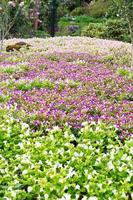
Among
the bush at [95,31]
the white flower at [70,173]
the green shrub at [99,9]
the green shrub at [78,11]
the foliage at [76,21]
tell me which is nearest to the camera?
the white flower at [70,173]

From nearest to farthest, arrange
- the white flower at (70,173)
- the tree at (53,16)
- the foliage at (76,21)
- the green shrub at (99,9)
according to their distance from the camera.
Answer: the white flower at (70,173) → the tree at (53,16) → the foliage at (76,21) → the green shrub at (99,9)

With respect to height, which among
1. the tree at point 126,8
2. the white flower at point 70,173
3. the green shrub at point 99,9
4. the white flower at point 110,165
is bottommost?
the green shrub at point 99,9

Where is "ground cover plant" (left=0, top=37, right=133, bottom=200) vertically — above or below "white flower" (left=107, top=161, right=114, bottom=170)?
below

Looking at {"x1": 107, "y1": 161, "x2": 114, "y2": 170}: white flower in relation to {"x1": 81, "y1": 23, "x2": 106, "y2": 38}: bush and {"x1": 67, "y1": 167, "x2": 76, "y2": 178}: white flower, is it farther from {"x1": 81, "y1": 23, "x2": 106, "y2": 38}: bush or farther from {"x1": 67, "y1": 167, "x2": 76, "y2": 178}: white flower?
{"x1": 81, "y1": 23, "x2": 106, "y2": 38}: bush

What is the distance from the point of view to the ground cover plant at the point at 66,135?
22.2 ft

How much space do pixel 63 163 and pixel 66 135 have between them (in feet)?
3.22

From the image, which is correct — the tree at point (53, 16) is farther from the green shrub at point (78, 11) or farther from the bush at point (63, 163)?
the bush at point (63, 163)

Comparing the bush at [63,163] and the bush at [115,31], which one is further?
the bush at [115,31]

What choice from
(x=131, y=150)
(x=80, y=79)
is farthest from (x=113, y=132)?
(x=80, y=79)

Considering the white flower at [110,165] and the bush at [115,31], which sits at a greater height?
the white flower at [110,165]

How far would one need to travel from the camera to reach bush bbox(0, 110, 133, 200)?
21.7 ft

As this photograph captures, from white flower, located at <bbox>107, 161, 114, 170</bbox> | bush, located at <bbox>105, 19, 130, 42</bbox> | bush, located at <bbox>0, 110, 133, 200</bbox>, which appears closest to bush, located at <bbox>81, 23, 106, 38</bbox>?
bush, located at <bbox>105, 19, 130, 42</bbox>

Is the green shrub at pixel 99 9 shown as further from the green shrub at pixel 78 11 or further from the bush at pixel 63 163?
the bush at pixel 63 163

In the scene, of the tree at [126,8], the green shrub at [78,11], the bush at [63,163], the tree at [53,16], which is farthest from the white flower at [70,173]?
the green shrub at [78,11]
